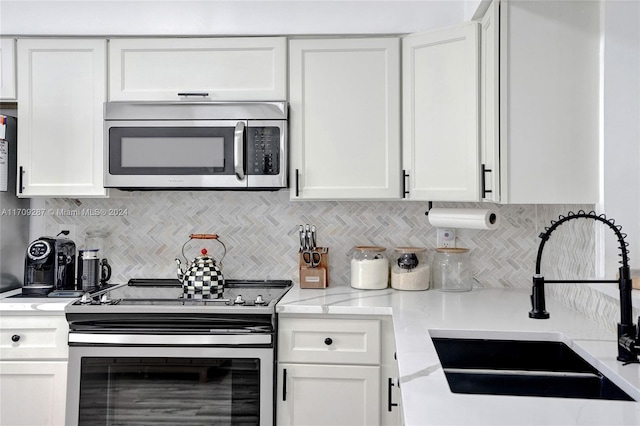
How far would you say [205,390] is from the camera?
2139 millimetres

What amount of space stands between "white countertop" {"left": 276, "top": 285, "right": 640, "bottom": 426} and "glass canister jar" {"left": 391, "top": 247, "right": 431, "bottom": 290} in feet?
0.16

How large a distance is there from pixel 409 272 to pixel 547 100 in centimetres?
103

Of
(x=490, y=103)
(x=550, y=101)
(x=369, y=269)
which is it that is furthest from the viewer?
(x=369, y=269)

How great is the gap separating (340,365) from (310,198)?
778mm

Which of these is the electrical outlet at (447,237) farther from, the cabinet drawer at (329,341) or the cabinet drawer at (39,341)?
the cabinet drawer at (39,341)

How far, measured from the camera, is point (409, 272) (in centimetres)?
256

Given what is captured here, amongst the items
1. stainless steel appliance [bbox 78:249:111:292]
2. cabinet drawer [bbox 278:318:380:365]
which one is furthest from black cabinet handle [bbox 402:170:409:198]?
stainless steel appliance [bbox 78:249:111:292]

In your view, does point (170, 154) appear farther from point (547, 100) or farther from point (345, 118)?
point (547, 100)

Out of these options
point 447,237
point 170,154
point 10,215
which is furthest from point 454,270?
point 10,215

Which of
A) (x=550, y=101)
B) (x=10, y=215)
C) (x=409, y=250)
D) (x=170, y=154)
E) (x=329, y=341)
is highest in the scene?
(x=550, y=101)

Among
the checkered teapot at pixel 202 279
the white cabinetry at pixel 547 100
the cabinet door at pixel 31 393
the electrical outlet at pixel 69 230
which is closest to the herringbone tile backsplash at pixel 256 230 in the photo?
the electrical outlet at pixel 69 230

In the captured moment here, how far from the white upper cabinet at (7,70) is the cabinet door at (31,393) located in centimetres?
124

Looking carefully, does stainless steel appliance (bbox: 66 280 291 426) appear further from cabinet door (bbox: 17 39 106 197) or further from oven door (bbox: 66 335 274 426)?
cabinet door (bbox: 17 39 106 197)

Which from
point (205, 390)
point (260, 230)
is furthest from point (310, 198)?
point (205, 390)
